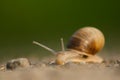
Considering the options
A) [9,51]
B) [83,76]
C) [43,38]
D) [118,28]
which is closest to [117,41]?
[118,28]

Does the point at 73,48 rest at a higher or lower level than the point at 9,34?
lower

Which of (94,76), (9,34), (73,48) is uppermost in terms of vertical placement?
(9,34)

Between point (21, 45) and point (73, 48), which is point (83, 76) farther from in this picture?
point (21, 45)

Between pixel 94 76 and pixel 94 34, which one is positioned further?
pixel 94 34

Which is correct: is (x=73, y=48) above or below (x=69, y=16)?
below

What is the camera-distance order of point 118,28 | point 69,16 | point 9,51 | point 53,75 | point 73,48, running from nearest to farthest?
point 53,75, point 73,48, point 9,51, point 118,28, point 69,16

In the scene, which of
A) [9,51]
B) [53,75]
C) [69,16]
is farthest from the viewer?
[69,16]

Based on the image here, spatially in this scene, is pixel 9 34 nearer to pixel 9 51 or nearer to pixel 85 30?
pixel 9 51
